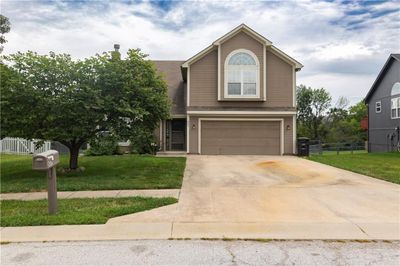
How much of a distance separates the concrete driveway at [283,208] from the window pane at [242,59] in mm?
10044

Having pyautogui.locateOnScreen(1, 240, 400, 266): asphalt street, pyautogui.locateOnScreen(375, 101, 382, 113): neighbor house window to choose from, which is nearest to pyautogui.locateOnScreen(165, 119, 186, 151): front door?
pyautogui.locateOnScreen(1, 240, 400, 266): asphalt street

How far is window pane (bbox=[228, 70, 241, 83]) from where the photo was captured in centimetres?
1923

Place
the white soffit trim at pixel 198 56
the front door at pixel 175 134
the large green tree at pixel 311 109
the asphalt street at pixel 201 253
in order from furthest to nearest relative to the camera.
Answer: the large green tree at pixel 311 109 → the front door at pixel 175 134 → the white soffit trim at pixel 198 56 → the asphalt street at pixel 201 253

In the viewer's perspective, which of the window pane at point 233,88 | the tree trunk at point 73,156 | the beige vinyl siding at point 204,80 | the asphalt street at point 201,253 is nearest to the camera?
the asphalt street at point 201,253

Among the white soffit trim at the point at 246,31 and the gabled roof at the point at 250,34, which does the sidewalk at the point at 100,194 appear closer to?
the gabled roof at the point at 250,34

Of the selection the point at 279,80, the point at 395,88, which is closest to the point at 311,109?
the point at 395,88

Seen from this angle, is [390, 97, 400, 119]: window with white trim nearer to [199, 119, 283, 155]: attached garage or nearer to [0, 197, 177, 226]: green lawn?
[199, 119, 283, 155]: attached garage

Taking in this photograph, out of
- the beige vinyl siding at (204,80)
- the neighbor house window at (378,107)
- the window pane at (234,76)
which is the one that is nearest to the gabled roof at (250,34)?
the beige vinyl siding at (204,80)

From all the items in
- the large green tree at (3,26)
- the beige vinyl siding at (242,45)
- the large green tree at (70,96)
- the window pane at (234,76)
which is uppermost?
the large green tree at (3,26)

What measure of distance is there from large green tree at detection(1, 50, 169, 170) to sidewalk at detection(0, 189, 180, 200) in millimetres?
2507

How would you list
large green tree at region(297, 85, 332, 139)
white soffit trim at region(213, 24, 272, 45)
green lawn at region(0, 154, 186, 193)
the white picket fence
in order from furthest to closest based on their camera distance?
1. large green tree at region(297, 85, 332, 139)
2. the white picket fence
3. white soffit trim at region(213, 24, 272, 45)
4. green lawn at region(0, 154, 186, 193)

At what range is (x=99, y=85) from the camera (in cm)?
1060

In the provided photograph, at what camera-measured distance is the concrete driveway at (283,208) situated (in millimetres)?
5340

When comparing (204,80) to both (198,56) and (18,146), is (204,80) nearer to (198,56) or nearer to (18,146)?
(198,56)
